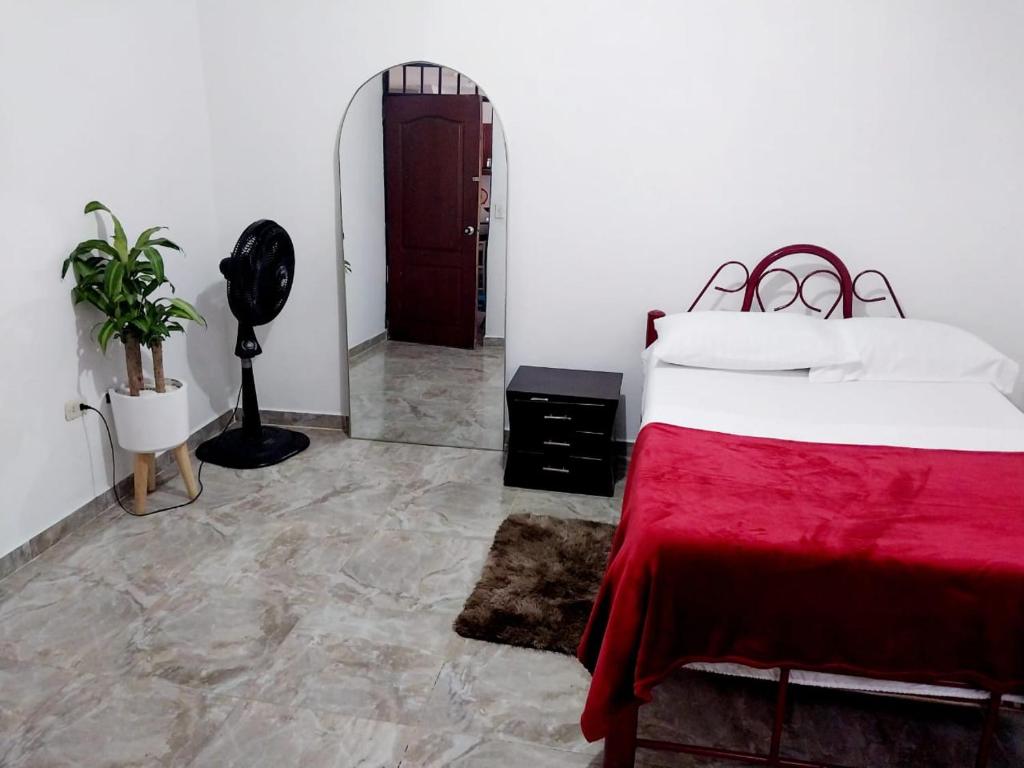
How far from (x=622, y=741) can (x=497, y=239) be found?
7.93ft

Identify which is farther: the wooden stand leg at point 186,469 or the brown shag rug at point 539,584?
the wooden stand leg at point 186,469

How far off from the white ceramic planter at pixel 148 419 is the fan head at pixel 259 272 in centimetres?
59

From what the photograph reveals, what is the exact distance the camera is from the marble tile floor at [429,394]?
149 inches

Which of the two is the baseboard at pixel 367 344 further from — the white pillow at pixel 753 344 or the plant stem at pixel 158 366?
the white pillow at pixel 753 344

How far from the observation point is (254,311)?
11.2ft

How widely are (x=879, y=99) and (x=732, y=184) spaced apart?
0.67 metres

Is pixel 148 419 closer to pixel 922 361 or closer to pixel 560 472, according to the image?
pixel 560 472

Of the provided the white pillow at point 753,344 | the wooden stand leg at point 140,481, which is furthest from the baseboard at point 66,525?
the white pillow at point 753,344

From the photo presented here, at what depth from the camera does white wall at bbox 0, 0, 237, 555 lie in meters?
2.52

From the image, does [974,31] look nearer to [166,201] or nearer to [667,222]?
[667,222]

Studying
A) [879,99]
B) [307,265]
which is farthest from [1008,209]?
[307,265]

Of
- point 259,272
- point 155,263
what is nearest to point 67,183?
point 155,263

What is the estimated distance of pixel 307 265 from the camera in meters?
3.79

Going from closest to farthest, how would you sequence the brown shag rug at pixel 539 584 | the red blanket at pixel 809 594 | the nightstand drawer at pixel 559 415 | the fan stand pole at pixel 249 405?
the red blanket at pixel 809 594, the brown shag rug at pixel 539 584, the nightstand drawer at pixel 559 415, the fan stand pole at pixel 249 405
